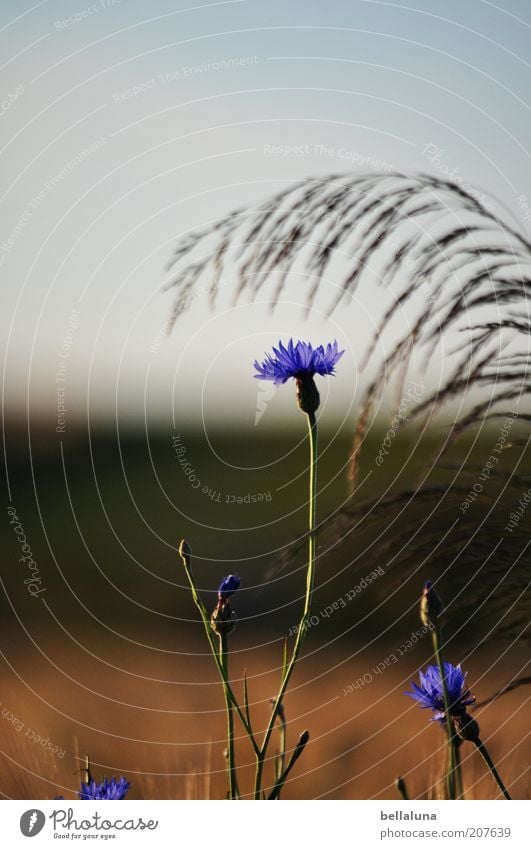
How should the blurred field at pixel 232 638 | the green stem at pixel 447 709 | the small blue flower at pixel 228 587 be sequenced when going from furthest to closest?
the blurred field at pixel 232 638 < the small blue flower at pixel 228 587 < the green stem at pixel 447 709

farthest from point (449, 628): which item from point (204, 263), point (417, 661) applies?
point (204, 263)

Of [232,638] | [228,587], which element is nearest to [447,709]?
[228,587]

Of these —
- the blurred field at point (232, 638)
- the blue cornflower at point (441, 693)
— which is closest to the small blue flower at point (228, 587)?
the blurred field at point (232, 638)

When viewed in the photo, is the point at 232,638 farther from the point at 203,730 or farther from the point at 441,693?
the point at 441,693

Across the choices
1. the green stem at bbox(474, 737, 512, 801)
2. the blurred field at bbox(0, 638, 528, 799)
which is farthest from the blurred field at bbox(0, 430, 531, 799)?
the green stem at bbox(474, 737, 512, 801)

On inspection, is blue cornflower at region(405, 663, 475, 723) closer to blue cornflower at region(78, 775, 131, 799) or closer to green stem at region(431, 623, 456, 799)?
green stem at region(431, 623, 456, 799)

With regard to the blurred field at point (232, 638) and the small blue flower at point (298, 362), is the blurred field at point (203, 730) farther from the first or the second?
the small blue flower at point (298, 362)
